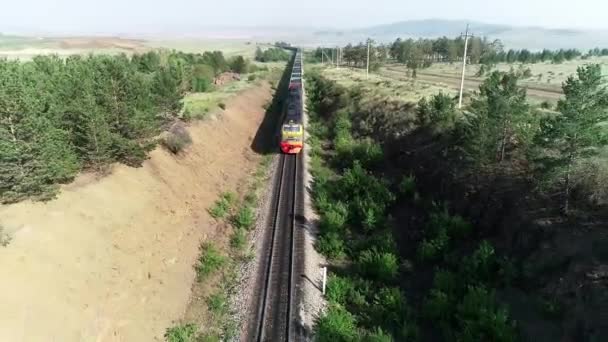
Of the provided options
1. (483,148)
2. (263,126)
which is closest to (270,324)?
(483,148)

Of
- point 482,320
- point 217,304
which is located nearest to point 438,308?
point 482,320

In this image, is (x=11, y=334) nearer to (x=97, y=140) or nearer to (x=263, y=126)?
(x=97, y=140)

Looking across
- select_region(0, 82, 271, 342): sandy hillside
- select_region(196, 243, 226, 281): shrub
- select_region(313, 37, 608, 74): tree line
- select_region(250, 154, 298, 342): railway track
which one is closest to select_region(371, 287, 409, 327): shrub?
select_region(250, 154, 298, 342): railway track

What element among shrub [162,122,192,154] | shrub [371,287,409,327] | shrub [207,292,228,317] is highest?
shrub [162,122,192,154]

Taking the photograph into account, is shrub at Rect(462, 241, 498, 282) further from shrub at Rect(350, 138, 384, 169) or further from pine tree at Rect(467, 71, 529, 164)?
shrub at Rect(350, 138, 384, 169)

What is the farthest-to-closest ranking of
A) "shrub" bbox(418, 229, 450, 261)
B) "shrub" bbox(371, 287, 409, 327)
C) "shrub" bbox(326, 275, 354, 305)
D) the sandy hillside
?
"shrub" bbox(418, 229, 450, 261) → "shrub" bbox(326, 275, 354, 305) → "shrub" bbox(371, 287, 409, 327) → the sandy hillside

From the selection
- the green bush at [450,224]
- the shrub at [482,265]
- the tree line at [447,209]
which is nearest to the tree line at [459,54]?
the tree line at [447,209]

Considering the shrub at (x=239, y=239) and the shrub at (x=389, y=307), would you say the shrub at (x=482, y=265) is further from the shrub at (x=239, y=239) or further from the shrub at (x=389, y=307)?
the shrub at (x=239, y=239)
